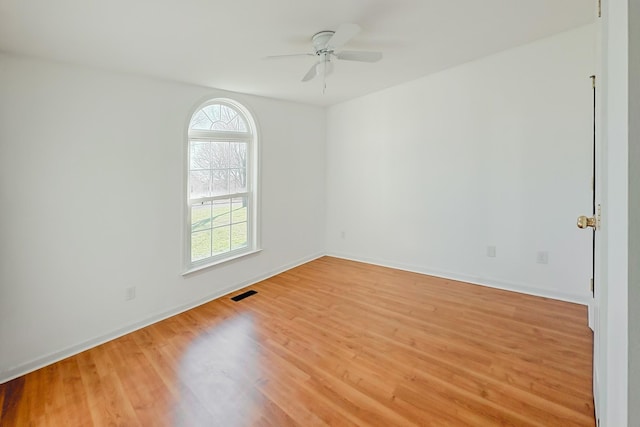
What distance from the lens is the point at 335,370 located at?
2.13 m

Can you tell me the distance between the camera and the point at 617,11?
27.6 inches

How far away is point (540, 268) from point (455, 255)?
0.87 meters

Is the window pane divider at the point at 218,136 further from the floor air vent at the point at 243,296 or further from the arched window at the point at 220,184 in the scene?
the floor air vent at the point at 243,296

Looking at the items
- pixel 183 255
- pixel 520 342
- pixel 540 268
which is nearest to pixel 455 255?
pixel 540 268

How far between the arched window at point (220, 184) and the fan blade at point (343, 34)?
72.3 inches

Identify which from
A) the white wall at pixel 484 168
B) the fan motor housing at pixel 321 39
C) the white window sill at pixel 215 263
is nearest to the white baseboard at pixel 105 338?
the white window sill at pixel 215 263

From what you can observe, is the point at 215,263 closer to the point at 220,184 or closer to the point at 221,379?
the point at 220,184

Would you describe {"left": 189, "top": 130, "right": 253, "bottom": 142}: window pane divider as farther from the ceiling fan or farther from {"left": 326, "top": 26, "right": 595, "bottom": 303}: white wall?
{"left": 326, "top": 26, "right": 595, "bottom": 303}: white wall

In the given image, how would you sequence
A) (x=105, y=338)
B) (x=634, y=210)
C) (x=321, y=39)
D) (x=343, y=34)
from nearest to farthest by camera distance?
(x=634, y=210), (x=343, y=34), (x=321, y=39), (x=105, y=338)

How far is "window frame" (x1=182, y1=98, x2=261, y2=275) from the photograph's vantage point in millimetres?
3215

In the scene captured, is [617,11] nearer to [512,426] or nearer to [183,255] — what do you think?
[512,426]

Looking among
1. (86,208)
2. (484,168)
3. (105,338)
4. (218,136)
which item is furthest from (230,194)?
(484,168)

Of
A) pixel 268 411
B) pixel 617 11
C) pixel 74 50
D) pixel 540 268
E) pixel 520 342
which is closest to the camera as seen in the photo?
pixel 617 11

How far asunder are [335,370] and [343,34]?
2320mm
